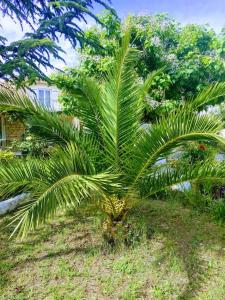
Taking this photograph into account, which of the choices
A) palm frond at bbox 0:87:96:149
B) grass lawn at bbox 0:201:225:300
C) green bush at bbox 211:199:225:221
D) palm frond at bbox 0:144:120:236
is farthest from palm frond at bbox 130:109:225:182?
green bush at bbox 211:199:225:221

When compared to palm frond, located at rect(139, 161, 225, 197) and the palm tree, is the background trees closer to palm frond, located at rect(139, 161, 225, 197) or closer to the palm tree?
the palm tree

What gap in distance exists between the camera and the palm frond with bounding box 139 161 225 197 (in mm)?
4297

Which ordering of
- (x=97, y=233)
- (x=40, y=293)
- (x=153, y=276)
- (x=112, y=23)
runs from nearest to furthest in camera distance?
1. (x=40, y=293)
2. (x=153, y=276)
3. (x=97, y=233)
4. (x=112, y=23)

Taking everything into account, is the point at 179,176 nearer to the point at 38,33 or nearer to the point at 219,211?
the point at 219,211

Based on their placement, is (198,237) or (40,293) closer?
(40,293)

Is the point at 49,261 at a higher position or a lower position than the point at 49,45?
lower

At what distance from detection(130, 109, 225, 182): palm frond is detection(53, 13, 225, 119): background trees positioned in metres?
5.11

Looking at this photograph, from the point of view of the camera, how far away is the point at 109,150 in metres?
4.51

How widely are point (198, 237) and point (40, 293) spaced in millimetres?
3116

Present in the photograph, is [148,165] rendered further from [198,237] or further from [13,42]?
[13,42]

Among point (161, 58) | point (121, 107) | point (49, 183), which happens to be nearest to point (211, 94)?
point (121, 107)

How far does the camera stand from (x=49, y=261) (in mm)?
4293

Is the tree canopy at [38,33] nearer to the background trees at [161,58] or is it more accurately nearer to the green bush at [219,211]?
the background trees at [161,58]

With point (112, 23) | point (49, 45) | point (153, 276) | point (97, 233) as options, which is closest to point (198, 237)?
point (153, 276)
